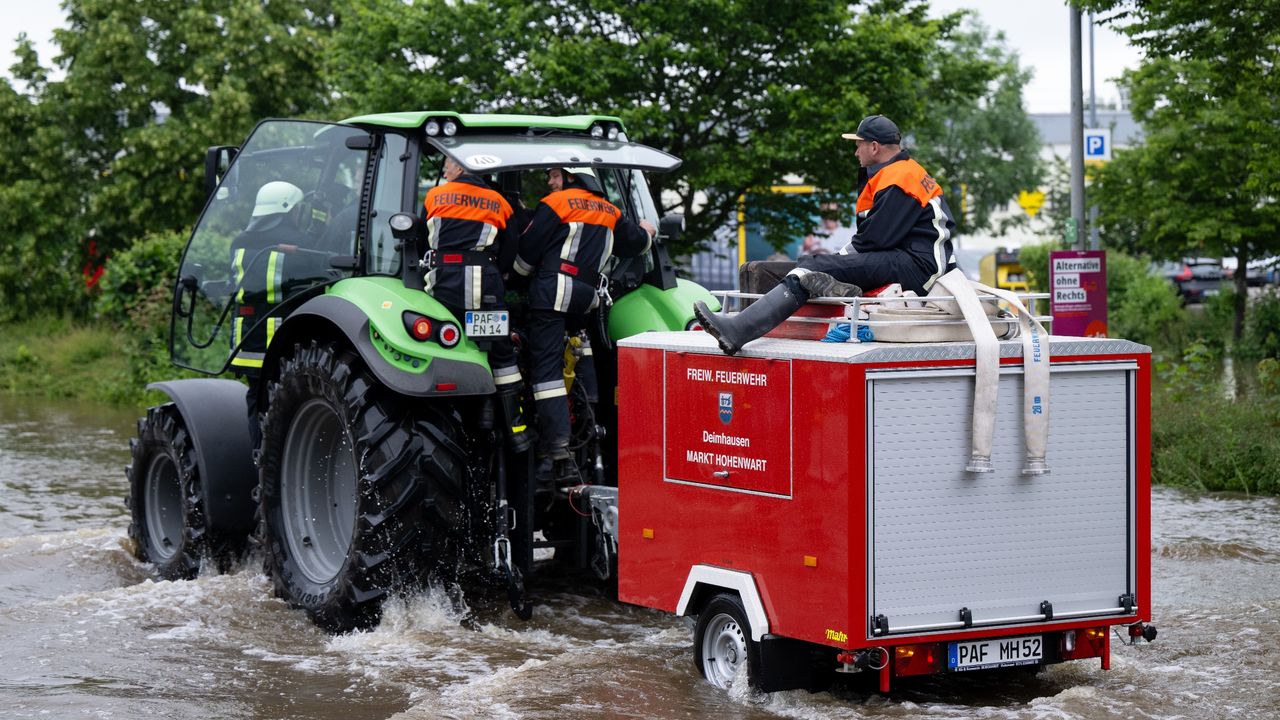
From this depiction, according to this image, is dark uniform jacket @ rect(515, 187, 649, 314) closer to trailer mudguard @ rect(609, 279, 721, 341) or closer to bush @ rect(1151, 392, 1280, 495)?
trailer mudguard @ rect(609, 279, 721, 341)

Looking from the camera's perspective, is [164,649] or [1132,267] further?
[1132,267]

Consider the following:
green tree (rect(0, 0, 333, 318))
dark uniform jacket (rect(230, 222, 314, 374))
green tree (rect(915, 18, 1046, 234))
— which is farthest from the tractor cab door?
green tree (rect(915, 18, 1046, 234))

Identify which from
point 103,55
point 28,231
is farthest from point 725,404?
point 103,55

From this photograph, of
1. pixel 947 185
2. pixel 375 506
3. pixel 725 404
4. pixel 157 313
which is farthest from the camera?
pixel 947 185

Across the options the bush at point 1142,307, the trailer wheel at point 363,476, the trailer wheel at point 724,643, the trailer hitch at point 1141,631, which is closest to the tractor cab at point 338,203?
the trailer wheel at point 363,476

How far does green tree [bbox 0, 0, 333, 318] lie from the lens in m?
29.5

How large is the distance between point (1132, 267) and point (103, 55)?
1938 cm

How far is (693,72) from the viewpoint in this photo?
21.8 meters

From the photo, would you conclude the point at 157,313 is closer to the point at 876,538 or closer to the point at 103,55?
the point at 103,55

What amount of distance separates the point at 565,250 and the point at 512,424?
0.88 m

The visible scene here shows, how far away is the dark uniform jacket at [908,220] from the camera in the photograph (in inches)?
272

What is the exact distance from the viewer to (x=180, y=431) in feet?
30.4

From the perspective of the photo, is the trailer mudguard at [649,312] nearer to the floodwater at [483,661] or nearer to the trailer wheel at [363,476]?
the trailer wheel at [363,476]

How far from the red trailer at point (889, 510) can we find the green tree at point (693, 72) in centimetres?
1456
